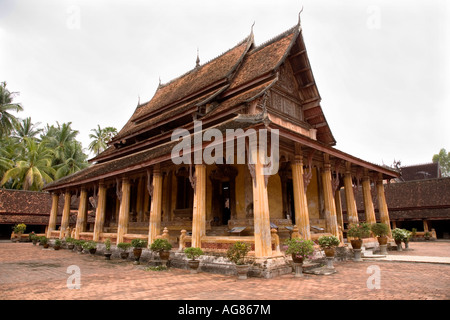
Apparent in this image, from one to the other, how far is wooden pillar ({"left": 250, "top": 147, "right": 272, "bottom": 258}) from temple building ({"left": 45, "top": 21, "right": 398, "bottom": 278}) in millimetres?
28

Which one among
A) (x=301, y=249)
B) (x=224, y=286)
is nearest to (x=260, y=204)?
(x=301, y=249)

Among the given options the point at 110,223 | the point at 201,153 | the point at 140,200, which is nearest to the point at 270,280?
the point at 201,153

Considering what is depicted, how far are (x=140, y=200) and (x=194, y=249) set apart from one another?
29.2 ft

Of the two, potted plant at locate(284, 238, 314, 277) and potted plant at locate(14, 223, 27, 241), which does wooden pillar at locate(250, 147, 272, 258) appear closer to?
potted plant at locate(284, 238, 314, 277)

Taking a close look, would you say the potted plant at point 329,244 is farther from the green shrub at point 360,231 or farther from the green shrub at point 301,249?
the green shrub at point 360,231

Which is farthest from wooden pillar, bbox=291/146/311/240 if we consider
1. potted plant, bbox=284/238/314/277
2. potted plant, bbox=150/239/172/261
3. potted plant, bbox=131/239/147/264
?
potted plant, bbox=131/239/147/264

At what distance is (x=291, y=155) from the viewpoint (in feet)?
34.9

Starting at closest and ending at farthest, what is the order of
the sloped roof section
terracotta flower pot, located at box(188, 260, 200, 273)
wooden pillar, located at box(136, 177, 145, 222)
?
terracotta flower pot, located at box(188, 260, 200, 273) < the sloped roof section < wooden pillar, located at box(136, 177, 145, 222)

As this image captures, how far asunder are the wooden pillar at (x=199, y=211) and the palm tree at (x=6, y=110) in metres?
38.1

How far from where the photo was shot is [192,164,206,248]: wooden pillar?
379 inches

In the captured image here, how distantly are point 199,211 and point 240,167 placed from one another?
311 cm

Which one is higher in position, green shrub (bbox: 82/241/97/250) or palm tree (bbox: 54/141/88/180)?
palm tree (bbox: 54/141/88/180)

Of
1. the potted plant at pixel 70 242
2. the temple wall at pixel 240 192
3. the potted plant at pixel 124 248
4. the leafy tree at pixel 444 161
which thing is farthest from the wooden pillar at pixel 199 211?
the leafy tree at pixel 444 161
